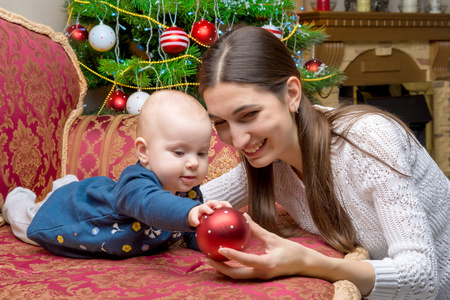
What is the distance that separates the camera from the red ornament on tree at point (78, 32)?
278cm

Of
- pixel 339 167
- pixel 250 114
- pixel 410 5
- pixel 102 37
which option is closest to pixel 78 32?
pixel 102 37

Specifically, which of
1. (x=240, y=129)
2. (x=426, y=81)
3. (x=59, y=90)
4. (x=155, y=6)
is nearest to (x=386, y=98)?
(x=426, y=81)

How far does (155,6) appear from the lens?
267cm

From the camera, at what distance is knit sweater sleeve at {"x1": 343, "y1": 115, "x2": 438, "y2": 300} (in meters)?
1.26

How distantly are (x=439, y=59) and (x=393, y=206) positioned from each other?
4.53m

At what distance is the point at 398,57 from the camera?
514cm

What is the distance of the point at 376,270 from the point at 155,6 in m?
1.91

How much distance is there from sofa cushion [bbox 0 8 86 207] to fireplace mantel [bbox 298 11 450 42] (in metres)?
2.80

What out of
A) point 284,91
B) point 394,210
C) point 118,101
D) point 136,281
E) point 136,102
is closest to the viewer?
point 136,281

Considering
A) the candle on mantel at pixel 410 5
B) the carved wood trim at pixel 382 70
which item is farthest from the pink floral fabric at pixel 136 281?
the candle on mantel at pixel 410 5

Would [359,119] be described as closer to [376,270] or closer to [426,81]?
[376,270]

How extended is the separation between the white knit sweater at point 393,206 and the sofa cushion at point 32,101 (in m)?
0.95

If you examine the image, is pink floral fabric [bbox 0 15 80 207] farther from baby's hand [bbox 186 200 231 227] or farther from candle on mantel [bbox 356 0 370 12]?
candle on mantel [bbox 356 0 370 12]

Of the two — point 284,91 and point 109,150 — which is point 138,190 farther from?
point 109,150
